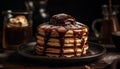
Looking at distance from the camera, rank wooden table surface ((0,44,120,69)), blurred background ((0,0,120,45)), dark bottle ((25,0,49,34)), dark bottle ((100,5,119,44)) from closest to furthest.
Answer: wooden table surface ((0,44,120,69)) → dark bottle ((100,5,119,44)) → dark bottle ((25,0,49,34)) → blurred background ((0,0,120,45))

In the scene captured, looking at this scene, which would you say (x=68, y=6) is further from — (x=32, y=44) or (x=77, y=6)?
(x=32, y=44)

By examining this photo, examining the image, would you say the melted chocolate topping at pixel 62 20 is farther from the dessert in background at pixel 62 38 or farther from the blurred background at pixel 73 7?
the blurred background at pixel 73 7

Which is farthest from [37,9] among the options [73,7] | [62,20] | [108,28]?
[62,20]

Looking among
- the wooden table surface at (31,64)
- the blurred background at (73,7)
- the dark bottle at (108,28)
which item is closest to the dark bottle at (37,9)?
the blurred background at (73,7)

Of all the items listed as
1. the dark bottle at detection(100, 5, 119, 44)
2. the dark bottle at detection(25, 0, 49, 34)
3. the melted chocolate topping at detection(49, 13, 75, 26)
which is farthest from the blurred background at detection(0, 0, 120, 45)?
the melted chocolate topping at detection(49, 13, 75, 26)

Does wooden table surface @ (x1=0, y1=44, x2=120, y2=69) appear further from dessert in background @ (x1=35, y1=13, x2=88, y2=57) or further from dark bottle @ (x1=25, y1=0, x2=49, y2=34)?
dark bottle @ (x1=25, y1=0, x2=49, y2=34)

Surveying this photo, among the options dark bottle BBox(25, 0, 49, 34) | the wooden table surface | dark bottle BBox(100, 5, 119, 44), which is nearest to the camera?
the wooden table surface

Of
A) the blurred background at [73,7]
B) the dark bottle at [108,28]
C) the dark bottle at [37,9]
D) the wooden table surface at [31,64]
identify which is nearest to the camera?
the wooden table surface at [31,64]

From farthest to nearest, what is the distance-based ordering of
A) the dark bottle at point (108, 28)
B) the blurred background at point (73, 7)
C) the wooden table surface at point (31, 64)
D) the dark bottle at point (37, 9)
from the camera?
the blurred background at point (73, 7) < the dark bottle at point (37, 9) < the dark bottle at point (108, 28) < the wooden table surface at point (31, 64)
